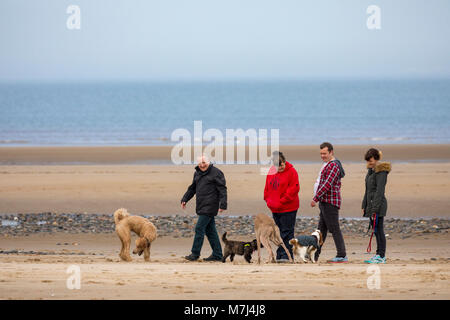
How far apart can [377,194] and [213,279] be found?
2.52 meters

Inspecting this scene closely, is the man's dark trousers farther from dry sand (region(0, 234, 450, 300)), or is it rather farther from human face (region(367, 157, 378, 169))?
human face (region(367, 157, 378, 169))

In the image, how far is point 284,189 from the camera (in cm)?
888

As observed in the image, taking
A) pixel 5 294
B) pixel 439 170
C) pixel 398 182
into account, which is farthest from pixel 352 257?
pixel 439 170

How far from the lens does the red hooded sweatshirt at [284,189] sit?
8859mm

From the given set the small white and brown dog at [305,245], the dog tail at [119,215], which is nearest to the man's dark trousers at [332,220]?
the small white and brown dog at [305,245]

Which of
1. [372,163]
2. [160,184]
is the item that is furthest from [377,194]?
[160,184]

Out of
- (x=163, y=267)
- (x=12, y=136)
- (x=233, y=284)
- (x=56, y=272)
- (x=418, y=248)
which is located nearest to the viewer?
(x=233, y=284)

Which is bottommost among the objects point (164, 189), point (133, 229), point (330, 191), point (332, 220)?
point (164, 189)

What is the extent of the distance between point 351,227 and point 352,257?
2.90 metres

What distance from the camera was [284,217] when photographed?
9008 millimetres

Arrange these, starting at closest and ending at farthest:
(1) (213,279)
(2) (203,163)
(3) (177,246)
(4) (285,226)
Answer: (1) (213,279), (4) (285,226), (2) (203,163), (3) (177,246)

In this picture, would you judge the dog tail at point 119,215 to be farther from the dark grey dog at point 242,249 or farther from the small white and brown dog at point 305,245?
the small white and brown dog at point 305,245

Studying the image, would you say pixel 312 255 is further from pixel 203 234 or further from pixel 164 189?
pixel 164 189
